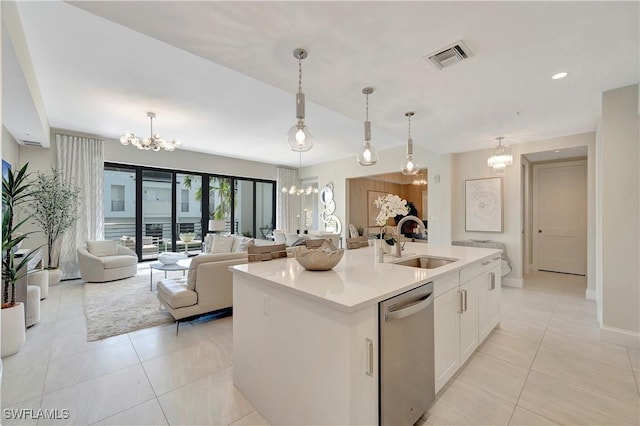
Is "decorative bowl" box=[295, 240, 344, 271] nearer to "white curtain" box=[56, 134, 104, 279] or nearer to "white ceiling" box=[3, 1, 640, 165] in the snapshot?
"white ceiling" box=[3, 1, 640, 165]

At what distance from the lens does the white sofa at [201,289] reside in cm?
310

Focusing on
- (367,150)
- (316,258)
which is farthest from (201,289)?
(367,150)

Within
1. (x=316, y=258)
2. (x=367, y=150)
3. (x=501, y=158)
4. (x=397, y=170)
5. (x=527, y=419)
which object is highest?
(x=397, y=170)

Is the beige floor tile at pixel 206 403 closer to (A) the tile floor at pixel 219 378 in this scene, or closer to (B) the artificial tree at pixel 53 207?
(A) the tile floor at pixel 219 378

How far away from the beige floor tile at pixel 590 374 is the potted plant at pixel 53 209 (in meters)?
7.08

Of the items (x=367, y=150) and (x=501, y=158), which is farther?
(x=501, y=158)

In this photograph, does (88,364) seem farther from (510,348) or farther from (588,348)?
(588,348)

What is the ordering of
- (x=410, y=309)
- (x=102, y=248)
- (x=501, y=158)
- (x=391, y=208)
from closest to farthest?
(x=410, y=309) → (x=391, y=208) → (x=501, y=158) → (x=102, y=248)

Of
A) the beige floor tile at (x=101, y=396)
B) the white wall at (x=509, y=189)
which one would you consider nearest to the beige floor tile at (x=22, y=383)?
the beige floor tile at (x=101, y=396)

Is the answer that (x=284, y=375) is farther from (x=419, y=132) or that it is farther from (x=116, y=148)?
(x=116, y=148)

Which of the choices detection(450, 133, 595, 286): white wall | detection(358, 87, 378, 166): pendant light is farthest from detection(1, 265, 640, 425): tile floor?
detection(358, 87, 378, 166): pendant light

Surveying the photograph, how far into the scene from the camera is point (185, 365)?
248 centimetres

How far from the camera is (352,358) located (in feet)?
4.55

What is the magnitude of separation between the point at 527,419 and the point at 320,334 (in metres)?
1.60
